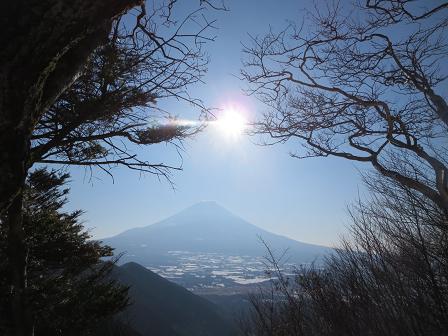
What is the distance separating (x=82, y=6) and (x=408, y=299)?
5.01 m

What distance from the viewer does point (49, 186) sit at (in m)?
7.95

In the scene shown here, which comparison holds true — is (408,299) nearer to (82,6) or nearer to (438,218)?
(438,218)

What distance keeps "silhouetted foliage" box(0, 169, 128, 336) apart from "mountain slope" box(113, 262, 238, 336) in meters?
27.2

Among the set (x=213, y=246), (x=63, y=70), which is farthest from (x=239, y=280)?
(x=213, y=246)

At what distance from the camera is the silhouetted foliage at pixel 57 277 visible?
16.5ft

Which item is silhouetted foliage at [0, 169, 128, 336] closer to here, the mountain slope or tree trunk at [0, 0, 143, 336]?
tree trunk at [0, 0, 143, 336]

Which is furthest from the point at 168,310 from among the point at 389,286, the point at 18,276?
the point at 18,276

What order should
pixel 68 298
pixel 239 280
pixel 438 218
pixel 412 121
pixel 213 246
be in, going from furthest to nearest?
1. pixel 213 246
2. pixel 239 280
3. pixel 412 121
4. pixel 438 218
5. pixel 68 298

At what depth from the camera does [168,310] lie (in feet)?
124

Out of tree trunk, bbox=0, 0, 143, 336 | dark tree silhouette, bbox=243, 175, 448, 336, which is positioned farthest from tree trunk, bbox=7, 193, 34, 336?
dark tree silhouette, bbox=243, 175, 448, 336

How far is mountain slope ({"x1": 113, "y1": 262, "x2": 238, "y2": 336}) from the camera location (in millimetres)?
33547

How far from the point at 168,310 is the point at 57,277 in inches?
1371

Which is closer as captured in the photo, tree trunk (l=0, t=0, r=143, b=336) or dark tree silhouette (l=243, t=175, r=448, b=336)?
tree trunk (l=0, t=0, r=143, b=336)

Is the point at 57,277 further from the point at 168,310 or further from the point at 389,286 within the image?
the point at 168,310
